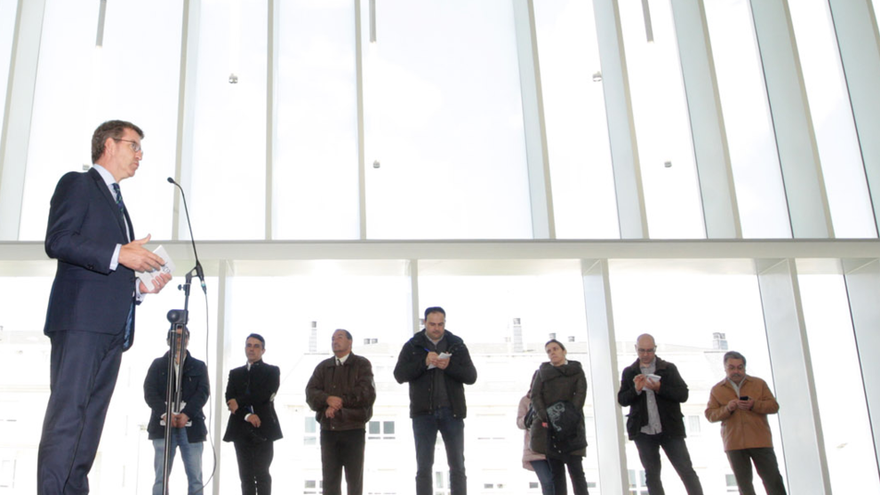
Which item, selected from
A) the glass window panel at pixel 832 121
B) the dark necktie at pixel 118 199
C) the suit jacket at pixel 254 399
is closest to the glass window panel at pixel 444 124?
the suit jacket at pixel 254 399

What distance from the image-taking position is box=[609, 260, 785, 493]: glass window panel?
17.3ft

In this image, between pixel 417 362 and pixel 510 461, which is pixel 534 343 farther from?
pixel 417 362

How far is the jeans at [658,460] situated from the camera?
431cm

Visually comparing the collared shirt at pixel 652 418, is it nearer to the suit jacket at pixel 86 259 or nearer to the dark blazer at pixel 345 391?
the dark blazer at pixel 345 391

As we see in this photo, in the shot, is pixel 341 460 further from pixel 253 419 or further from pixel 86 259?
pixel 86 259

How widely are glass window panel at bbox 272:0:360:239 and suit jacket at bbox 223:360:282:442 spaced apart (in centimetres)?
124

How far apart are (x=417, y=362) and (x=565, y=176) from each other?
2280 millimetres

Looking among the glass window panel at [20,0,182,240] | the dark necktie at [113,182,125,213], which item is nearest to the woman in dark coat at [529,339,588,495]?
the dark necktie at [113,182,125,213]

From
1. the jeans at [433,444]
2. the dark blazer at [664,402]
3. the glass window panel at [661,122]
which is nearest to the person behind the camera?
the jeans at [433,444]

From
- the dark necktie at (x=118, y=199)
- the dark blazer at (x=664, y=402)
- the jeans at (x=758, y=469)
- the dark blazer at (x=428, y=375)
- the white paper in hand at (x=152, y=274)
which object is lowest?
the jeans at (x=758, y=469)

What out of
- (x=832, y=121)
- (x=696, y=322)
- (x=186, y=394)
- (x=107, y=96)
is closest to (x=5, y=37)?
(x=107, y=96)

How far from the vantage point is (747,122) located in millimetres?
6102

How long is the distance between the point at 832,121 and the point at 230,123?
501cm

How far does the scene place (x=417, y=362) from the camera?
4.34 metres
